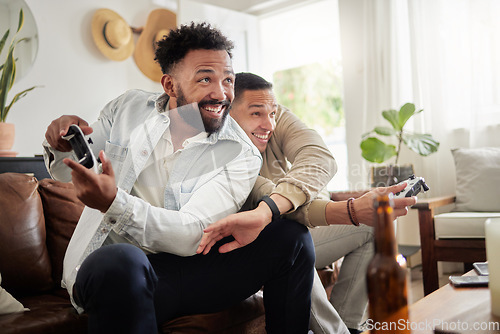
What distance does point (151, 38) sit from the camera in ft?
12.0

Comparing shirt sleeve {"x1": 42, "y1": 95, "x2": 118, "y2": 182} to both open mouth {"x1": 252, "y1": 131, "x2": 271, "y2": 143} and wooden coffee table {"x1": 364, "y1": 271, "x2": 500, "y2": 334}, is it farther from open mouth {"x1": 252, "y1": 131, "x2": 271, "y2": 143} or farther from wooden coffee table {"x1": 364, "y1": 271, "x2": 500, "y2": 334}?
wooden coffee table {"x1": 364, "y1": 271, "x2": 500, "y2": 334}

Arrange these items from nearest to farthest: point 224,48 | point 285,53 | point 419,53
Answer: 1. point 224,48
2. point 419,53
3. point 285,53

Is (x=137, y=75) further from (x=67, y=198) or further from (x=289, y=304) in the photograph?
(x=289, y=304)

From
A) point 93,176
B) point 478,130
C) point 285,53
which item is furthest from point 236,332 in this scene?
point 285,53

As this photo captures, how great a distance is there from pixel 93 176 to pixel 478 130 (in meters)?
2.68

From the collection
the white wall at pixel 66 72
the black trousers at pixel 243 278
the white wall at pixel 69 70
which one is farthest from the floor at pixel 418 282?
the white wall at pixel 66 72

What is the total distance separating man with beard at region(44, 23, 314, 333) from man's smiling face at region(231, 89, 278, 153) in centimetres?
26

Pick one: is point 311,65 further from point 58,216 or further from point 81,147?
point 81,147

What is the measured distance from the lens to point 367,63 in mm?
3387

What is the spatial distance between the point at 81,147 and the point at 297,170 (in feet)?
2.09

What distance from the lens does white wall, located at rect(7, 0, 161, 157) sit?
10.1ft

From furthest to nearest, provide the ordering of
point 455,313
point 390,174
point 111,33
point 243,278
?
1. point 111,33
2. point 390,174
3. point 243,278
4. point 455,313

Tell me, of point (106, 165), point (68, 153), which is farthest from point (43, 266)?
point (106, 165)

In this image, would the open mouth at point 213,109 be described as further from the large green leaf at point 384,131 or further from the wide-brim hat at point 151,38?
the wide-brim hat at point 151,38
